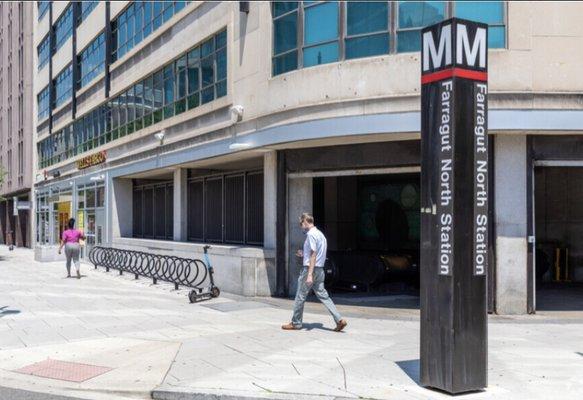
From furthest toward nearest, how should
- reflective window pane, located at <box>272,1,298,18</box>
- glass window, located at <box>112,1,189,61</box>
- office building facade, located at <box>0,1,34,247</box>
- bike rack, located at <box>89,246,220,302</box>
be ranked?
1. office building facade, located at <box>0,1,34,247</box>
2. glass window, located at <box>112,1,189,61</box>
3. bike rack, located at <box>89,246,220,302</box>
4. reflective window pane, located at <box>272,1,298,18</box>

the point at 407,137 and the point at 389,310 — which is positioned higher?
the point at 407,137

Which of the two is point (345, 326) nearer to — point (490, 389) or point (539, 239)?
point (490, 389)

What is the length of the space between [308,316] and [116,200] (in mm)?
17113

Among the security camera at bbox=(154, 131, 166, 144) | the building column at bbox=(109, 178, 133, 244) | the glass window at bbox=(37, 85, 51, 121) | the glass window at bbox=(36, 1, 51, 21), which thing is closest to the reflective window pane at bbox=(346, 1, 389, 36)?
the security camera at bbox=(154, 131, 166, 144)

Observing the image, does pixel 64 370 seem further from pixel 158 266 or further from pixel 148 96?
pixel 148 96

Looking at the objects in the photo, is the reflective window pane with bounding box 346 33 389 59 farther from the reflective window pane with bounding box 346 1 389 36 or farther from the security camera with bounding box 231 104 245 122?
the security camera with bounding box 231 104 245 122

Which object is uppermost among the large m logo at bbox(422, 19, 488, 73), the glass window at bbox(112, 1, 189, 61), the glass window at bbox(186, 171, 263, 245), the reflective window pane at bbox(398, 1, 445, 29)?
the glass window at bbox(112, 1, 189, 61)

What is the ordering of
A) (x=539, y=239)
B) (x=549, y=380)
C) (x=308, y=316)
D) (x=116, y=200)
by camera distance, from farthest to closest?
(x=116, y=200), (x=539, y=239), (x=308, y=316), (x=549, y=380)

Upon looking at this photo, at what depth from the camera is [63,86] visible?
3566cm

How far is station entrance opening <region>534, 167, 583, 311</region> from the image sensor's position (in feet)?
57.3

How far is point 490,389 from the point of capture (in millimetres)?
6605

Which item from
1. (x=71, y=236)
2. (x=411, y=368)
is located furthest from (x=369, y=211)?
(x=411, y=368)

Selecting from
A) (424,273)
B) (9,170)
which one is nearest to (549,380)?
(424,273)

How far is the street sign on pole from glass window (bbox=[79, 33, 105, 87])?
79.2 feet
